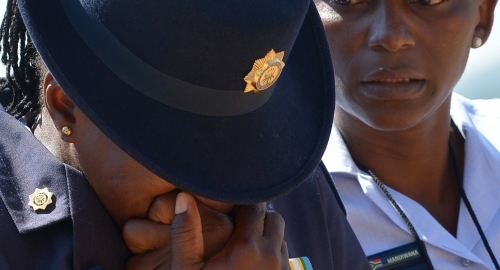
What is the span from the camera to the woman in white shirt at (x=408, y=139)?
247cm

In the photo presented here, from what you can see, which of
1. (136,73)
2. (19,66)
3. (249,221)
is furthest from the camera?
(19,66)

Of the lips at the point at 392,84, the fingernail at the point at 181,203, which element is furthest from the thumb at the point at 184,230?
the lips at the point at 392,84

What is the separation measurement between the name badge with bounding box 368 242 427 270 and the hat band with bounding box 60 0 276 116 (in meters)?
1.26

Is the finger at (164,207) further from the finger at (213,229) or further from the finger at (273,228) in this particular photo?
the finger at (273,228)

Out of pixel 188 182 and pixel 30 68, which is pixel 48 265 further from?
pixel 30 68

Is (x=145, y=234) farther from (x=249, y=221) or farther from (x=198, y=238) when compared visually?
(x=249, y=221)

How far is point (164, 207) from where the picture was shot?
4.59 ft

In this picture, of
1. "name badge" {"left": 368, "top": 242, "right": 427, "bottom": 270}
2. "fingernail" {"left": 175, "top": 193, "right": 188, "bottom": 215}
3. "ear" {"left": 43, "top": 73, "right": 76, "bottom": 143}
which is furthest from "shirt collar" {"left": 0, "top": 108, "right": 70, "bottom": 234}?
"name badge" {"left": 368, "top": 242, "right": 427, "bottom": 270}

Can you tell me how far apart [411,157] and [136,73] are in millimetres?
1699

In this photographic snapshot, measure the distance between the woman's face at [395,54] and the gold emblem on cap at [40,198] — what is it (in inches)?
54.5

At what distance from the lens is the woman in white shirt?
2.47m

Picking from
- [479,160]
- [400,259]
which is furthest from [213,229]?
[479,160]

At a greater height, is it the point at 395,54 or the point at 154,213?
the point at 395,54

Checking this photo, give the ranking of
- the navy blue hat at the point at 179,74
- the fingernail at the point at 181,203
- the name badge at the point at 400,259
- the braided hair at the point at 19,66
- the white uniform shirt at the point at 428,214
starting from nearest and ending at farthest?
1. the navy blue hat at the point at 179,74
2. the fingernail at the point at 181,203
3. the braided hair at the point at 19,66
4. the name badge at the point at 400,259
5. the white uniform shirt at the point at 428,214
